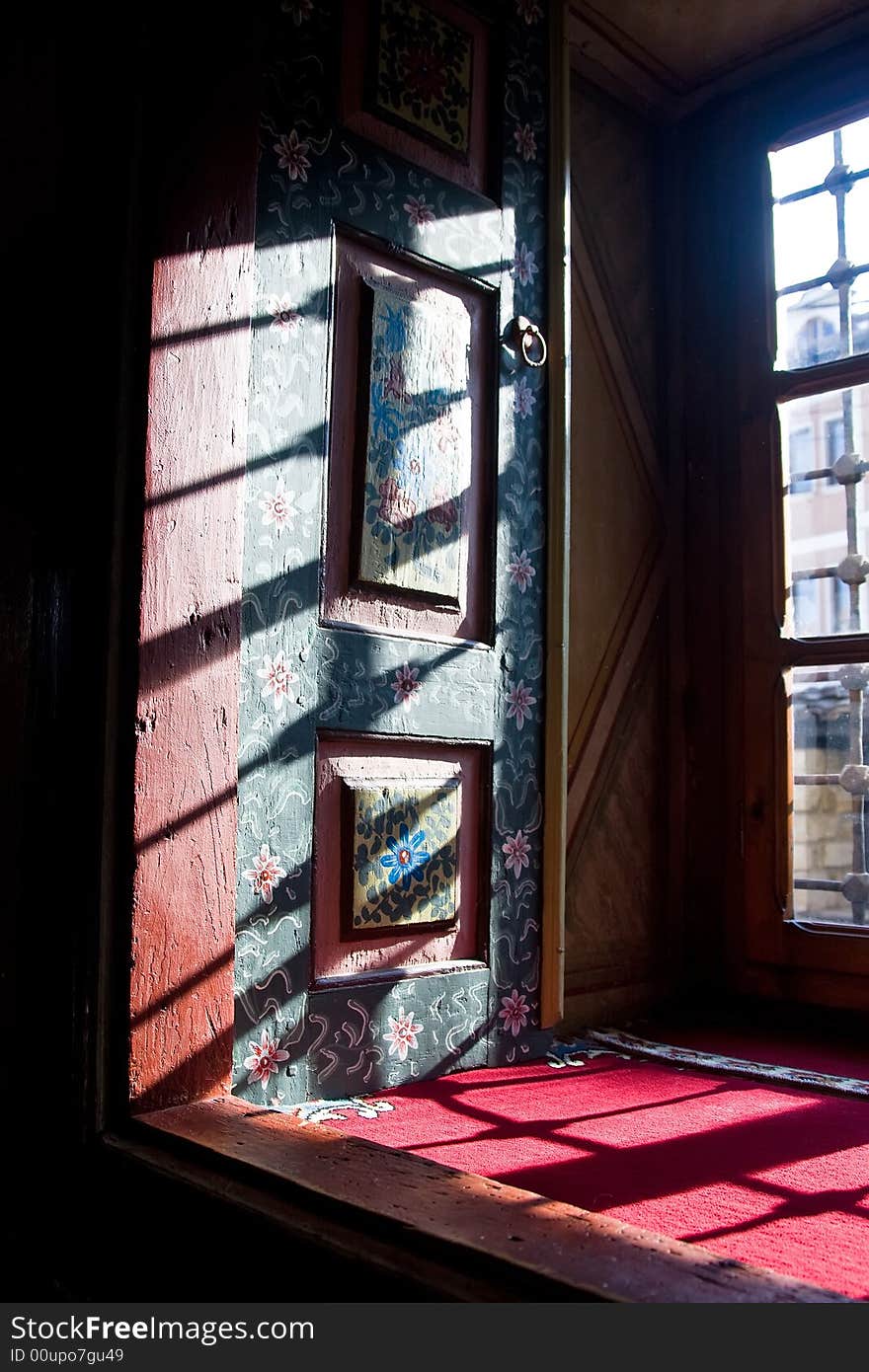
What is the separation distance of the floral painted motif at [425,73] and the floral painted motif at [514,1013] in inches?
67.9

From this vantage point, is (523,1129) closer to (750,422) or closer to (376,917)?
(376,917)

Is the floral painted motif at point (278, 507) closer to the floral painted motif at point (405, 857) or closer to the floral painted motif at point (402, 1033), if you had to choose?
the floral painted motif at point (405, 857)

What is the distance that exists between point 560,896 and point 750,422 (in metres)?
1.50

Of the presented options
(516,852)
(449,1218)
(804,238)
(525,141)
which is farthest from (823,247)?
(449,1218)

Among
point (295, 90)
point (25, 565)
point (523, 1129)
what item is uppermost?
point (295, 90)

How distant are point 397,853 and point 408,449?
76 cm

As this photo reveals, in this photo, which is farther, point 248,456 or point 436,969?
point 436,969

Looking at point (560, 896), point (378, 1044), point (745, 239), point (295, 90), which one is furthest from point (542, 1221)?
point (745, 239)

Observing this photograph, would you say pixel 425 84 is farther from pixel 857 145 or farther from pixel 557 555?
pixel 857 145

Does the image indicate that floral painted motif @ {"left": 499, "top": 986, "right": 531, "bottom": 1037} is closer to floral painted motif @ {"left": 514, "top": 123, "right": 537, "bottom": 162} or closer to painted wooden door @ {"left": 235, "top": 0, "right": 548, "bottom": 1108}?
painted wooden door @ {"left": 235, "top": 0, "right": 548, "bottom": 1108}

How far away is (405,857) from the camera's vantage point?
1.99 metres

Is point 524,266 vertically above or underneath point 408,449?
above

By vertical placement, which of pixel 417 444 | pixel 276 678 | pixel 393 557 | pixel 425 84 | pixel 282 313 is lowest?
pixel 276 678

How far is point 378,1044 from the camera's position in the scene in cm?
192
